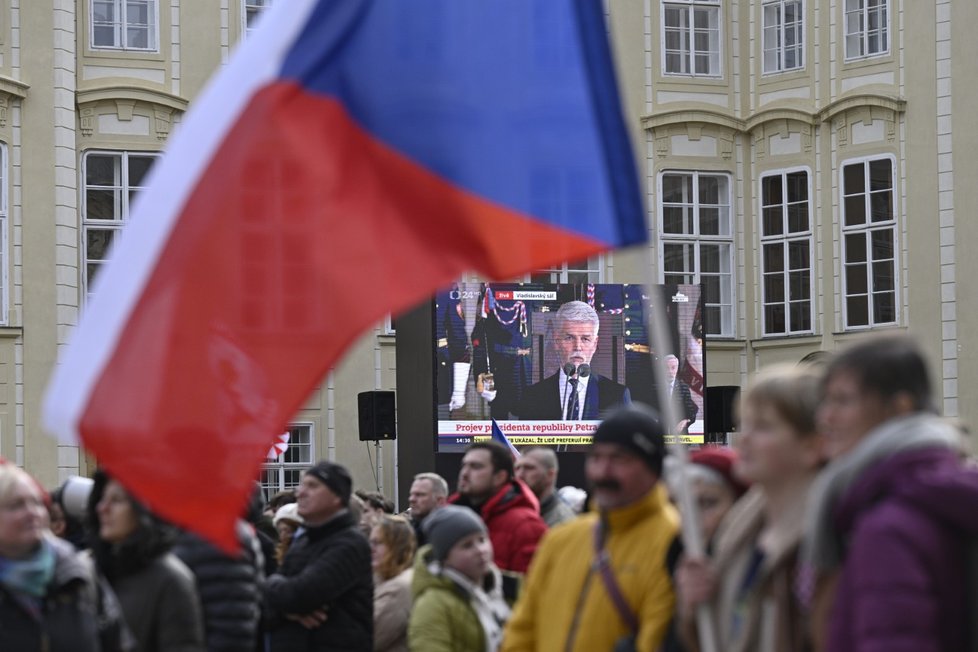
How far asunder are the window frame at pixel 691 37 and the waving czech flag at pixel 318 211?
993 inches

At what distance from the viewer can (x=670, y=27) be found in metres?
30.4

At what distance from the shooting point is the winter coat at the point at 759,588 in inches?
163

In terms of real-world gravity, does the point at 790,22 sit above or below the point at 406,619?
above

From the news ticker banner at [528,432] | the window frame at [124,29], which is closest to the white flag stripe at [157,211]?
the news ticker banner at [528,432]

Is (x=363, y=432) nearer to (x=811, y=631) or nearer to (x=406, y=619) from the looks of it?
(x=406, y=619)

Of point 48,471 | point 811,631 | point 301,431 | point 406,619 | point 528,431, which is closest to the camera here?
point 811,631

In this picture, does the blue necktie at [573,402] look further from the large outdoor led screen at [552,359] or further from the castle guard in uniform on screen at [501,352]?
the castle guard in uniform on screen at [501,352]

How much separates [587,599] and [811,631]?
109 cm

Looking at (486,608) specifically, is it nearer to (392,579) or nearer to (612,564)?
(392,579)

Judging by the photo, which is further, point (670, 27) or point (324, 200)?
point (670, 27)

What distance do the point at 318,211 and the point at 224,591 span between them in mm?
1998

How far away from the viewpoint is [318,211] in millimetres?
4832

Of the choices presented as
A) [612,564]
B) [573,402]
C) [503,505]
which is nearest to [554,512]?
[503,505]

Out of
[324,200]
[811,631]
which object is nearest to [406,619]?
[324,200]
